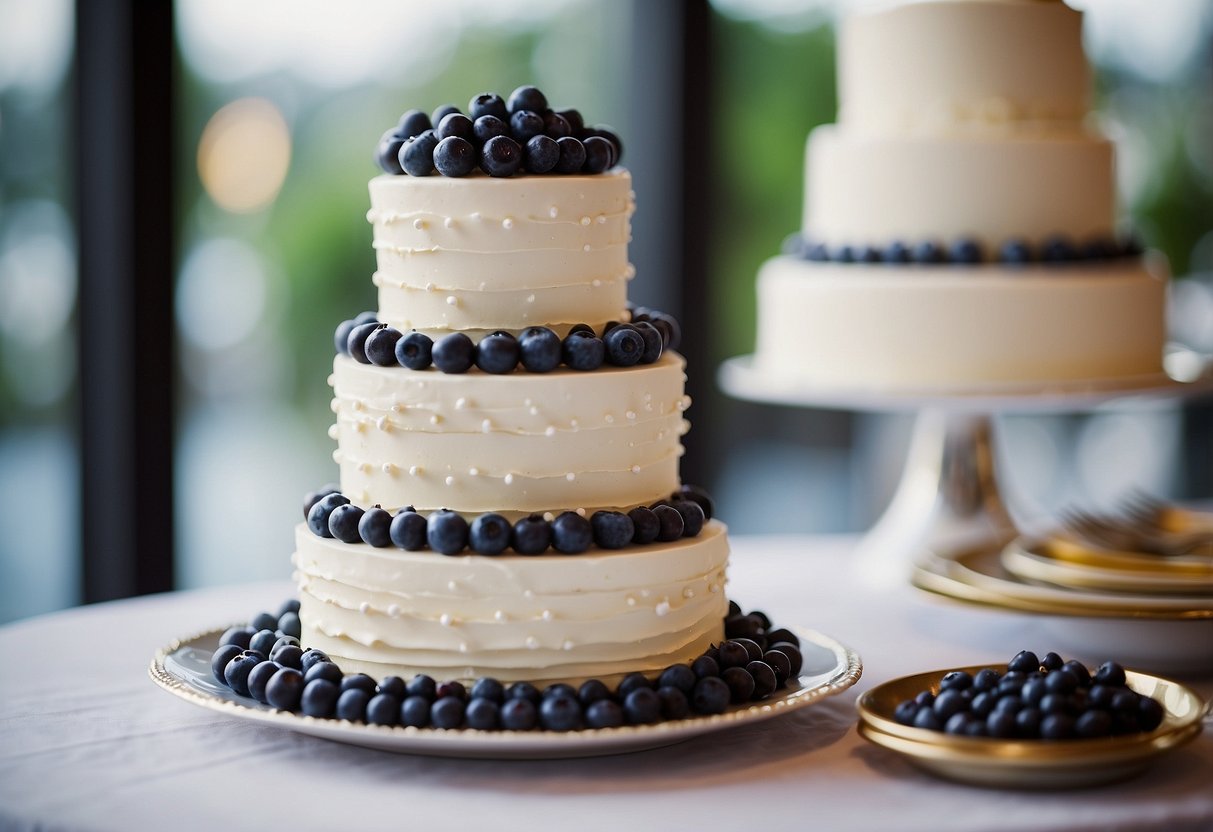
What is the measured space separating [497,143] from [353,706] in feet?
1.94

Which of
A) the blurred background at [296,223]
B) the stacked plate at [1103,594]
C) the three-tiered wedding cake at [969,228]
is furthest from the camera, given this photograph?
the blurred background at [296,223]

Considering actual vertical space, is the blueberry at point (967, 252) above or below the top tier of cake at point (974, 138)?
below

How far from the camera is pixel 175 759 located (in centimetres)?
148

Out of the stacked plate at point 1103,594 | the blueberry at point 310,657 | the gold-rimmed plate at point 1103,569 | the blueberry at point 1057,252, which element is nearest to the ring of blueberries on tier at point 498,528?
the blueberry at point 310,657

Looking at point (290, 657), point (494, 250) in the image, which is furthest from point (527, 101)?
point (290, 657)

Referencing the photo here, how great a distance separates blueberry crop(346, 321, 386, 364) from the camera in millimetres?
1594

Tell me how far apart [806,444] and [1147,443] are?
1.36 meters

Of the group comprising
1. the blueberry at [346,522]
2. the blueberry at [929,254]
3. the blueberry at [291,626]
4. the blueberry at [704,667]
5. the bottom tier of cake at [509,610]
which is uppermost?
the blueberry at [929,254]

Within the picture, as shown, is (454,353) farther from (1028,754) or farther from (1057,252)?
(1057,252)

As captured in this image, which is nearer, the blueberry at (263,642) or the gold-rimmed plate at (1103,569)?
the blueberry at (263,642)

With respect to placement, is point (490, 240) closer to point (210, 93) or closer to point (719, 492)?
point (210, 93)

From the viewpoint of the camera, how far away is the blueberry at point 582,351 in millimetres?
1531

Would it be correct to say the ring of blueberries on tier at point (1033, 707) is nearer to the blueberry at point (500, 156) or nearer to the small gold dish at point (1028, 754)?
the small gold dish at point (1028, 754)

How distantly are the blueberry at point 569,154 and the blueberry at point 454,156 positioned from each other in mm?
94
